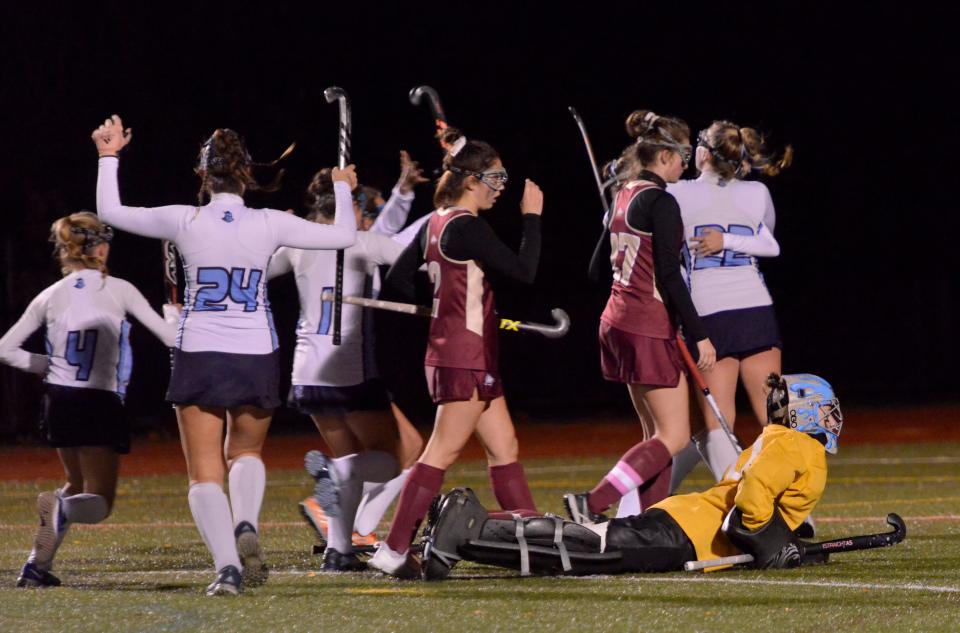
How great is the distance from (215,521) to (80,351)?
4.50 feet

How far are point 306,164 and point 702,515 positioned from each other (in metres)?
18.9

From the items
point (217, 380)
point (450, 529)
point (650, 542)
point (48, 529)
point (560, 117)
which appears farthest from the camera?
point (560, 117)

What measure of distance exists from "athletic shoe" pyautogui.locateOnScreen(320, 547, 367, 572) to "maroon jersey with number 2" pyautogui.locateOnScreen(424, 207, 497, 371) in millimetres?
1033

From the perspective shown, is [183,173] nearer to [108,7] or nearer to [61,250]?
[108,7]

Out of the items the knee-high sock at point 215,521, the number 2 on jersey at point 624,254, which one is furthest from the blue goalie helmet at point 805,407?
the knee-high sock at point 215,521

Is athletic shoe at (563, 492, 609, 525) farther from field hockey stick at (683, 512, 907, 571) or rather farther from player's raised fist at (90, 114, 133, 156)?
player's raised fist at (90, 114, 133, 156)

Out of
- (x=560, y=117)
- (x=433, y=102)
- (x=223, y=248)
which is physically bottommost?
(x=223, y=248)

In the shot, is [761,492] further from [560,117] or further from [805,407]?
[560,117]

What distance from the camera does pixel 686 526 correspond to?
264 inches

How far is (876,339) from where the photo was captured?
91.8 feet

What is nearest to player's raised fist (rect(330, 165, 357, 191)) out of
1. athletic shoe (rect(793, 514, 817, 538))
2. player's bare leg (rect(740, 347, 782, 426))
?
player's bare leg (rect(740, 347, 782, 426))

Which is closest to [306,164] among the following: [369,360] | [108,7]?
[108,7]

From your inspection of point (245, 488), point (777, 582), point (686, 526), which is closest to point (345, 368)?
point (245, 488)

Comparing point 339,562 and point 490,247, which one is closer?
point 490,247
